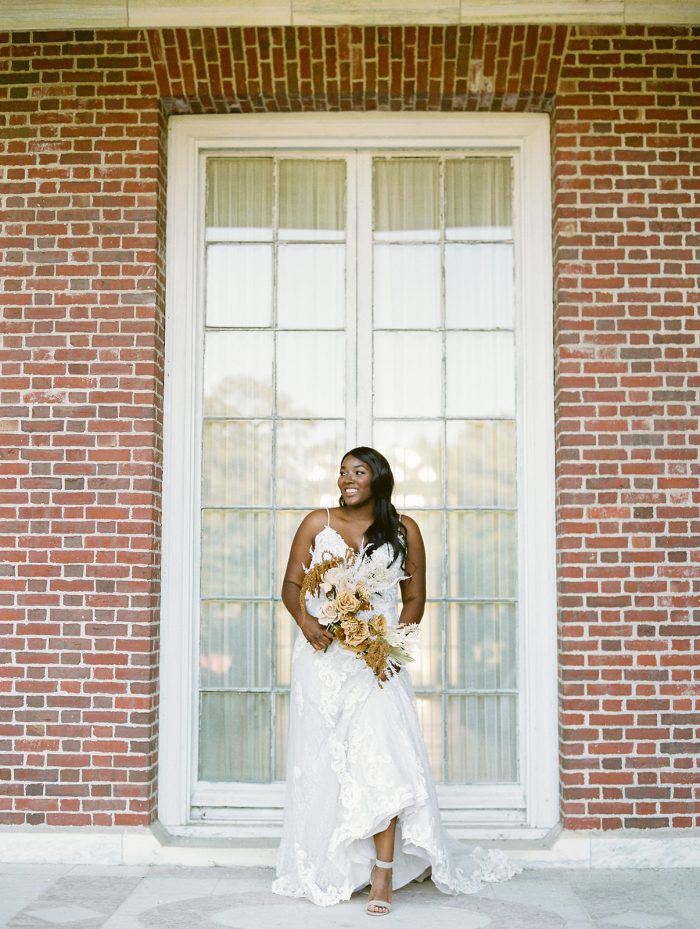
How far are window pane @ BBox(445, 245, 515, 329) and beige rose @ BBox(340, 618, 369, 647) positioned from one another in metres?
2.07

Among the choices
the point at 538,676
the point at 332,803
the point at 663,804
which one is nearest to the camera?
the point at 332,803

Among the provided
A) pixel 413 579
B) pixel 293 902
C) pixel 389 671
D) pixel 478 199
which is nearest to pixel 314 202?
pixel 478 199

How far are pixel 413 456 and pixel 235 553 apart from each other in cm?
114

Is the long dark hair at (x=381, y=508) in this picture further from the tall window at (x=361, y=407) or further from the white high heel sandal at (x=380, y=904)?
the white high heel sandal at (x=380, y=904)

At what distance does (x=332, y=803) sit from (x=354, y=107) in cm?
373

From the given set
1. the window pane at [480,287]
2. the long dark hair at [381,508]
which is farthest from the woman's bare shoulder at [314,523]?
the window pane at [480,287]

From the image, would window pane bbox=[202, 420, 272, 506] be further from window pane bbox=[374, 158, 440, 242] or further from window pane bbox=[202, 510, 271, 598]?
window pane bbox=[374, 158, 440, 242]

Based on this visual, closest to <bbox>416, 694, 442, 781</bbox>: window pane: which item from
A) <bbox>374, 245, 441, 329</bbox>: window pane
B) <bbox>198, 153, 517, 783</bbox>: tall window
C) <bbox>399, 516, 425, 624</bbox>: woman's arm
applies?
<bbox>198, 153, 517, 783</bbox>: tall window

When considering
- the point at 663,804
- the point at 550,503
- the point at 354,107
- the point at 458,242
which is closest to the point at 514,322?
the point at 458,242

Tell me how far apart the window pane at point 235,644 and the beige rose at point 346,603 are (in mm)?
1272

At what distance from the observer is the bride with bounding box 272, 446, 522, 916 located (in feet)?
14.8

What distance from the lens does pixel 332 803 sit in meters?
4.57

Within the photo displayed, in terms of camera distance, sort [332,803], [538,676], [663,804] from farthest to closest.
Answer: [538,676] < [663,804] < [332,803]

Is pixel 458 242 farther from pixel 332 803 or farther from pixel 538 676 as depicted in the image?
pixel 332 803
